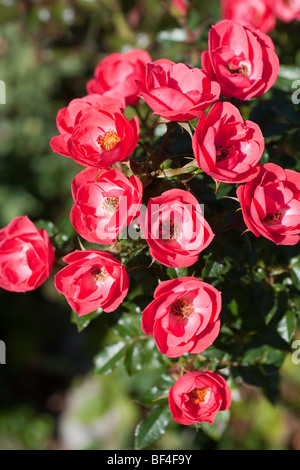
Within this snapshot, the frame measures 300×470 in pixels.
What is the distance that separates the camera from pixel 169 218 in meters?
0.79

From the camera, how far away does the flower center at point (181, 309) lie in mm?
844

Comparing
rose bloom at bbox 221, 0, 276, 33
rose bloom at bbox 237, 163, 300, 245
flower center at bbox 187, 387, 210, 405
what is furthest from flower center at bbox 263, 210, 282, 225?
rose bloom at bbox 221, 0, 276, 33

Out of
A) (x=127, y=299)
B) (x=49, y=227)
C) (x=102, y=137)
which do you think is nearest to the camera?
(x=102, y=137)

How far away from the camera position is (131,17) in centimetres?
233

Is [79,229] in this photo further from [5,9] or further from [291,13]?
[5,9]

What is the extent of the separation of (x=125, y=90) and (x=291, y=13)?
727 millimetres

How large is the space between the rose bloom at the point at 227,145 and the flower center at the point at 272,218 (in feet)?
0.32

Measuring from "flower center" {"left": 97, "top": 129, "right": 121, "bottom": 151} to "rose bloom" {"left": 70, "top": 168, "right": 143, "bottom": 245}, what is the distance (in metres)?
0.06

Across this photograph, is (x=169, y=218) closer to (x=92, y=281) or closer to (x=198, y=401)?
(x=92, y=281)

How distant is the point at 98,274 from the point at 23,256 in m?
0.18

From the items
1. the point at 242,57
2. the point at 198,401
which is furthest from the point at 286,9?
the point at 198,401

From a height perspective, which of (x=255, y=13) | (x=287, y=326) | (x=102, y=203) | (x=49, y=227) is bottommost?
(x=287, y=326)

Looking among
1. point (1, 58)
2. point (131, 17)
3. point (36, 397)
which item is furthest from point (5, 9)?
point (36, 397)

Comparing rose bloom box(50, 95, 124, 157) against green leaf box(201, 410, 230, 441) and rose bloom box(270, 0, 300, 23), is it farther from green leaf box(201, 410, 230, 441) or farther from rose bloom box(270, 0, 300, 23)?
rose bloom box(270, 0, 300, 23)
